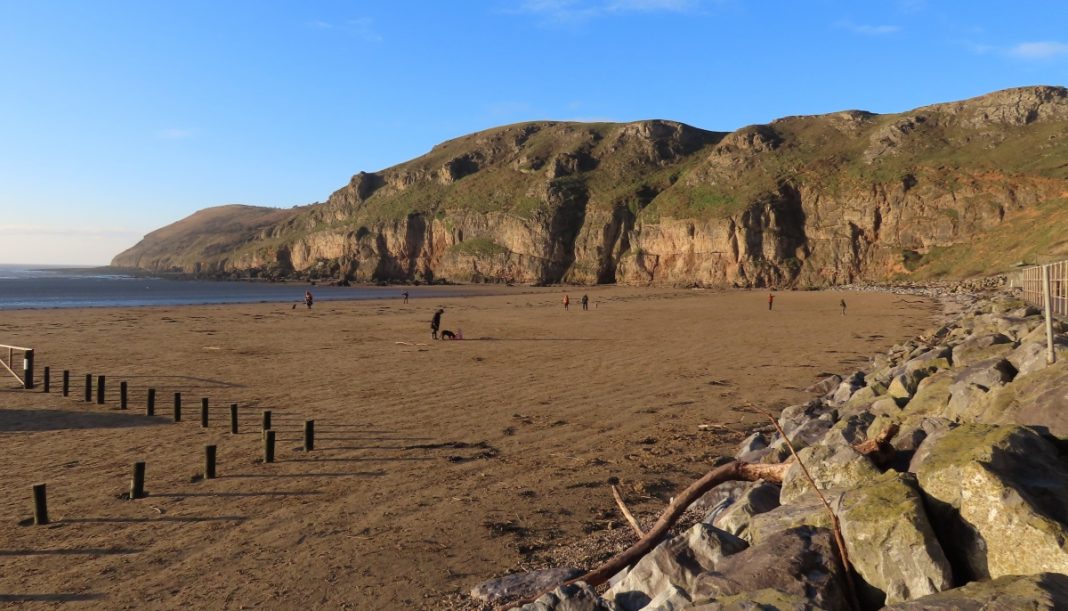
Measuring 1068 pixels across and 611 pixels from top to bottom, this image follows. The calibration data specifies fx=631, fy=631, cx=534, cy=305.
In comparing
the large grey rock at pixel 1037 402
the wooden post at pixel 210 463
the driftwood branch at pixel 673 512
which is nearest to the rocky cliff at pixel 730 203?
the large grey rock at pixel 1037 402

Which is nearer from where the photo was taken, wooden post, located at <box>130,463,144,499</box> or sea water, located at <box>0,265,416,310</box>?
wooden post, located at <box>130,463,144,499</box>

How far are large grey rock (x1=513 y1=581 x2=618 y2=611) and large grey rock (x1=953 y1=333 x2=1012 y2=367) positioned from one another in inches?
279

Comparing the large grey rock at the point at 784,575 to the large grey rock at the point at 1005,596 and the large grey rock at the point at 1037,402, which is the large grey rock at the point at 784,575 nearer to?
the large grey rock at the point at 1005,596

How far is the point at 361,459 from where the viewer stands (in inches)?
423

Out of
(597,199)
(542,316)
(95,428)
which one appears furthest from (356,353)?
(597,199)

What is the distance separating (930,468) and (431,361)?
18.1 metres

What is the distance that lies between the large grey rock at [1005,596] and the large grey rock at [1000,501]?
313 mm

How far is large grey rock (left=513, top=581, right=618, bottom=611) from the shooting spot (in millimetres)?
4785

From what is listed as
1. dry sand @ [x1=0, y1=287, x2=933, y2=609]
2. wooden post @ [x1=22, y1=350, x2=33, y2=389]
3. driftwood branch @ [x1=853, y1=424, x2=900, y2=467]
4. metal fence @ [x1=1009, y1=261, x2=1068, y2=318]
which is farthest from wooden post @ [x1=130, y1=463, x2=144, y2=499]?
metal fence @ [x1=1009, y1=261, x2=1068, y2=318]

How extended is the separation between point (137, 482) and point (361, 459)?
3.23m

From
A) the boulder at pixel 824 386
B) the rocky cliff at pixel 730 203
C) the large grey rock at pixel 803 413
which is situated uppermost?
the rocky cliff at pixel 730 203

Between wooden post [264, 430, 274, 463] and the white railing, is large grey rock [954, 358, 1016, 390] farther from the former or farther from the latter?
wooden post [264, 430, 274, 463]

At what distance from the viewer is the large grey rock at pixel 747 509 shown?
5410 mm

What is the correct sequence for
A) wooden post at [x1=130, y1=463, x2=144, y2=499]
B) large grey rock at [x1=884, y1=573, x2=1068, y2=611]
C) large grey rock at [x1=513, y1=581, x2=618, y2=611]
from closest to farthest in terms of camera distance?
large grey rock at [x1=884, y1=573, x2=1068, y2=611] → large grey rock at [x1=513, y1=581, x2=618, y2=611] → wooden post at [x1=130, y1=463, x2=144, y2=499]
